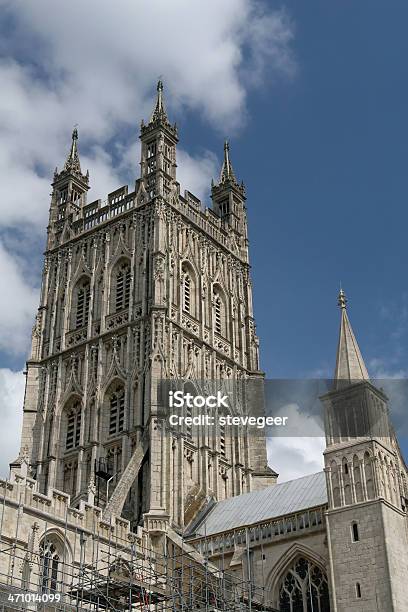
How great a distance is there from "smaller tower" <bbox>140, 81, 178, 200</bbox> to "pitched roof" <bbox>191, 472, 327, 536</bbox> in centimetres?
→ 1684

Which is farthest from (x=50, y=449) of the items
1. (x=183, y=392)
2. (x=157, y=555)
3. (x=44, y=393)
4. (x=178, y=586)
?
(x=178, y=586)

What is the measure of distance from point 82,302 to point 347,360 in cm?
1971

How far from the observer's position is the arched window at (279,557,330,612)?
31.8m

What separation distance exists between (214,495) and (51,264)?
17.1 m

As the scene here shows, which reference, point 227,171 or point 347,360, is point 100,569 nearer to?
point 347,360

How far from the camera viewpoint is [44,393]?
154ft

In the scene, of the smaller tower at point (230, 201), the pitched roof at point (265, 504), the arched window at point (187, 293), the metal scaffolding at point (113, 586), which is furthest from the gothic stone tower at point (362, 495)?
the smaller tower at point (230, 201)

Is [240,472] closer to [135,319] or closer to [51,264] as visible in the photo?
[135,319]

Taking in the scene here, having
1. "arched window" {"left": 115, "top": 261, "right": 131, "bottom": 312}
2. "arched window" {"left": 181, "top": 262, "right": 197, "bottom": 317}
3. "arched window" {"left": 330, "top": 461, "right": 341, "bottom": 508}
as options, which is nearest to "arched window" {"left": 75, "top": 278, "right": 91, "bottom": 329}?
"arched window" {"left": 115, "top": 261, "right": 131, "bottom": 312}

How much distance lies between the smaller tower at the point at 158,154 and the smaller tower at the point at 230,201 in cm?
560

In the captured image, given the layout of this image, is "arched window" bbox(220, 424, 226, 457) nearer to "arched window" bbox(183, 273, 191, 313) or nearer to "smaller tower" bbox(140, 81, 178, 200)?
"arched window" bbox(183, 273, 191, 313)

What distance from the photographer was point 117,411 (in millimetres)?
43750

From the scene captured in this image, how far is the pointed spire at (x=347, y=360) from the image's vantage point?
108 ft

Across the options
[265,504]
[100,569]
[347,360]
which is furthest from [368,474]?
[100,569]
